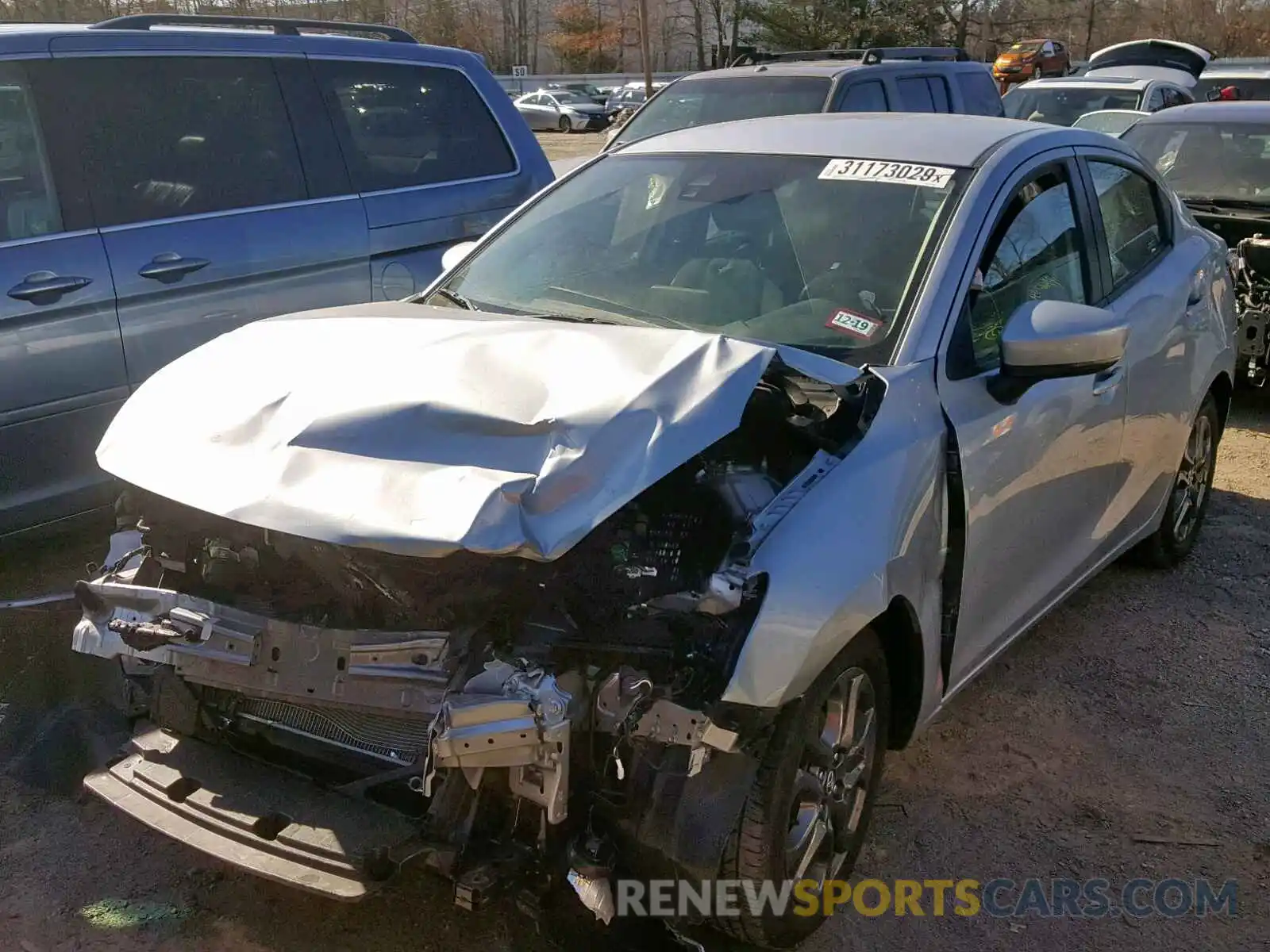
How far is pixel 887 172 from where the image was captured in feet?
11.7

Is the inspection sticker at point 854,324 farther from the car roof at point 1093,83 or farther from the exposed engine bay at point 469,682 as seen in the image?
the car roof at point 1093,83

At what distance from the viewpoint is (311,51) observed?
5.34m

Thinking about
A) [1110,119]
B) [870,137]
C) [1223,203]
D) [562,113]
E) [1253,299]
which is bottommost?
[562,113]

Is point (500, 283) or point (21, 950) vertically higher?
point (500, 283)

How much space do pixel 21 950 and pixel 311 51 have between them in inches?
158

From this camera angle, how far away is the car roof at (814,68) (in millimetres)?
9102

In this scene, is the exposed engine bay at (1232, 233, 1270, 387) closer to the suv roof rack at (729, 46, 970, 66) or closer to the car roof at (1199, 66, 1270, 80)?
the suv roof rack at (729, 46, 970, 66)

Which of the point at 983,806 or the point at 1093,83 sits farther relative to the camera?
the point at 1093,83

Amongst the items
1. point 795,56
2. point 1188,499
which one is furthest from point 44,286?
point 795,56

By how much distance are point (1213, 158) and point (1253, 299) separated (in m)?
1.58

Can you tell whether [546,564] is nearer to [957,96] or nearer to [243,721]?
[243,721]

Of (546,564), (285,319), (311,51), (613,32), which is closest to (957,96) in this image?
(311,51)

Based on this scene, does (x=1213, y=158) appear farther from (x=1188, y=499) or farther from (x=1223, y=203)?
(x=1188, y=499)

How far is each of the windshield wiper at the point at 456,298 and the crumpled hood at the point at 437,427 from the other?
64cm
